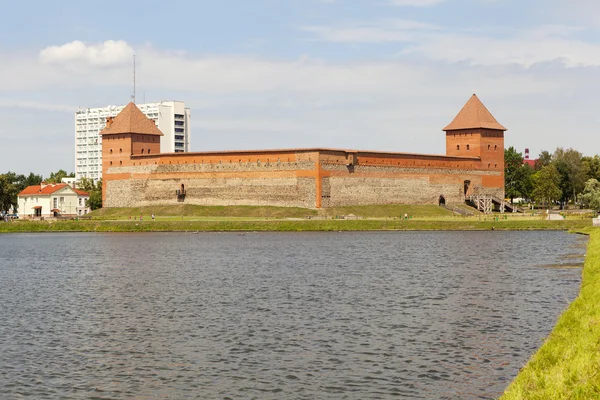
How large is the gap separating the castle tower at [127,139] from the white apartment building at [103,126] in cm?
8633

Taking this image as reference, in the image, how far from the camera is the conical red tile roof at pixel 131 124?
284ft

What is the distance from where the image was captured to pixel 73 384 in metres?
14.3

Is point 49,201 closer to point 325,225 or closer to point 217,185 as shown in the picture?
point 217,185

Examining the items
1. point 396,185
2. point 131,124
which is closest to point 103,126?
point 131,124

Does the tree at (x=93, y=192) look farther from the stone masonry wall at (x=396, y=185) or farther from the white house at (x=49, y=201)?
the stone masonry wall at (x=396, y=185)

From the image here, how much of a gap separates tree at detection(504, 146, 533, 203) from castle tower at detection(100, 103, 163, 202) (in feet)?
133

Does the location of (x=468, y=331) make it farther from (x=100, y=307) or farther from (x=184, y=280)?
(x=184, y=280)

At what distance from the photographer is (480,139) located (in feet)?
291

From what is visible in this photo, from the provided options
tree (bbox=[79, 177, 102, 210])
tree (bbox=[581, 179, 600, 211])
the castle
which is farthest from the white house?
tree (bbox=[581, 179, 600, 211])

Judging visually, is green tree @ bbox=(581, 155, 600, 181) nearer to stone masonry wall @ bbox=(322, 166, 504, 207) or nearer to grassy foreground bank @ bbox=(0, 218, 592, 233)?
stone masonry wall @ bbox=(322, 166, 504, 207)

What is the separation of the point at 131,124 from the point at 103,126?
9611 cm

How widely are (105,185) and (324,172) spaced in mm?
25262

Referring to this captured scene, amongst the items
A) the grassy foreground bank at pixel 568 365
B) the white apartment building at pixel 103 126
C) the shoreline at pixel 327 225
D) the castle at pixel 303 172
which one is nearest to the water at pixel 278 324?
the grassy foreground bank at pixel 568 365

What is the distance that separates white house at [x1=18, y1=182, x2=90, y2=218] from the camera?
97750 mm
